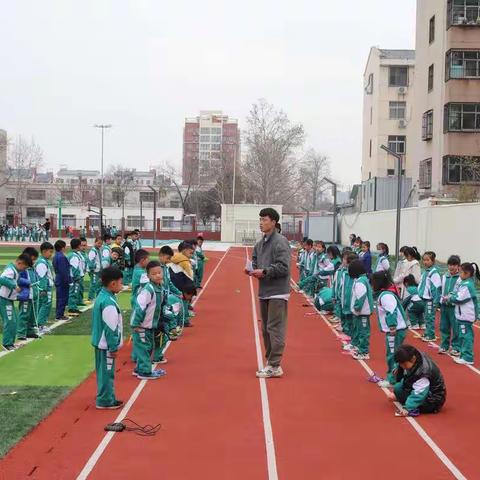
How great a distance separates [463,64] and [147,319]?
1214 inches

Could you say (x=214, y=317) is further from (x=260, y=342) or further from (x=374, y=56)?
(x=374, y=56)

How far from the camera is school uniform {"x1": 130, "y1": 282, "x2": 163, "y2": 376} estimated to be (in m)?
8.13

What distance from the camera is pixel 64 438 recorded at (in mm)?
6074

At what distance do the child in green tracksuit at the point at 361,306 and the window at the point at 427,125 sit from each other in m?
29.4

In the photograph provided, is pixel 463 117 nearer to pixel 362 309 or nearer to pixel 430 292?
pixel 430 292

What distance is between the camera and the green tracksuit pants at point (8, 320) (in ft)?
32.8

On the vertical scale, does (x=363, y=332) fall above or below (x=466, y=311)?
below

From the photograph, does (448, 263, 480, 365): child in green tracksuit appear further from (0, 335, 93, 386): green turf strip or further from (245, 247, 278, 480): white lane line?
(0, 335, 93, 386): green turf strip

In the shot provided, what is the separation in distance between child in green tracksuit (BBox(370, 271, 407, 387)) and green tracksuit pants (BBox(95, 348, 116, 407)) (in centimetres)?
332

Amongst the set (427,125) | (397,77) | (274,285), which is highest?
(397,77)

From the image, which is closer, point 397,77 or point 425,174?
point 425,174

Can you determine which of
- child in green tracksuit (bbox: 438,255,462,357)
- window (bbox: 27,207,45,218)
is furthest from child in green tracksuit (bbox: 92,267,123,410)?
window (bbox: 27,207,45,218)

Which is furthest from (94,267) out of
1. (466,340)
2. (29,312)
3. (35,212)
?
(35,212)

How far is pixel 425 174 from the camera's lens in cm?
3819
